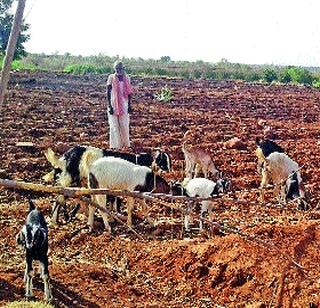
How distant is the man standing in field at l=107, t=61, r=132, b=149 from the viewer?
11469 millimetres

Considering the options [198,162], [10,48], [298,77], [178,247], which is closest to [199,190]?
[178,247]

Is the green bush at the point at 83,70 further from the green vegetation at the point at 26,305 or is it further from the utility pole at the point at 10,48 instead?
the utility pole at the point at 10,48

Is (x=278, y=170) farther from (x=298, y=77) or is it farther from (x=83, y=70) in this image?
(x=83, y=70)

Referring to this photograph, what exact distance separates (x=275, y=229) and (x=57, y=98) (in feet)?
67.7

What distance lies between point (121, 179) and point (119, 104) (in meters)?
3.49

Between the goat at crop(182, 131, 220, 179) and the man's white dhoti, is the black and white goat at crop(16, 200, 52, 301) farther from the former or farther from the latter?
the man's white dhoti

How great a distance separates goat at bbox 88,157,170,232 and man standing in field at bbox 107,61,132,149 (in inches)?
125

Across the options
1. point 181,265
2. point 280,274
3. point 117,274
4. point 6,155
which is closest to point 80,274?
point 117,274

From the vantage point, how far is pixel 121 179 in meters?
8.45

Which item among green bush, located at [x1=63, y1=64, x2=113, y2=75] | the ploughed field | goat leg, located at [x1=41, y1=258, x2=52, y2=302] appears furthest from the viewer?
green bush, located at [x1=63, y1=64, x2=113, y2=75]

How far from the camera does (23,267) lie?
700 centimetres

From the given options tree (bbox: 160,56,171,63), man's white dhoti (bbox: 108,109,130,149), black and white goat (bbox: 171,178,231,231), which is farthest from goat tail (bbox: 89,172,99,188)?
tree (bbox: 160,56,171,63)

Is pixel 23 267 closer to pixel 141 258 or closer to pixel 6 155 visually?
pixel 141 258

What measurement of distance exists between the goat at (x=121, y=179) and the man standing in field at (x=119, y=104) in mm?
3166
